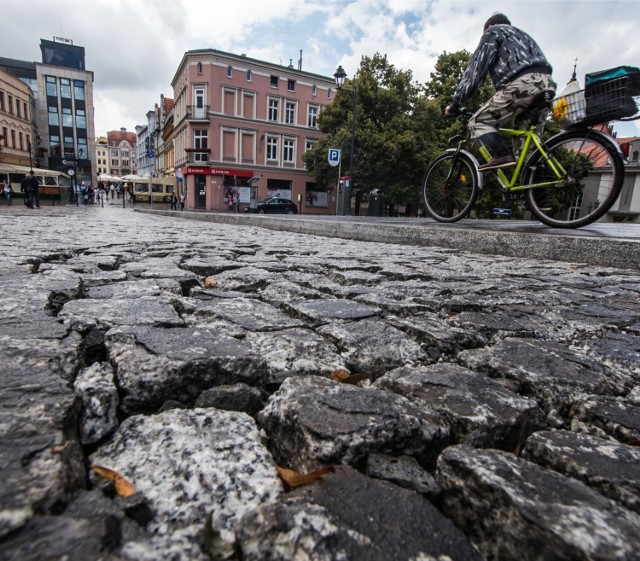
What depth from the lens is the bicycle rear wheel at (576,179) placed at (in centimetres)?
352

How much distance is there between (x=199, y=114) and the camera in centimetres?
3316

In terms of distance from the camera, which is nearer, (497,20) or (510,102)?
(510,102)

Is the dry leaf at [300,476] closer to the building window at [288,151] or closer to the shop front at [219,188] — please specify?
the shop front at [219,188]

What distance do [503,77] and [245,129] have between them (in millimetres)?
33375

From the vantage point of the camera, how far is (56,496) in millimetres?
557

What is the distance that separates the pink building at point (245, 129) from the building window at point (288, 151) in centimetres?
9

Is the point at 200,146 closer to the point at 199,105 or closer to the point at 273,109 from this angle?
the point at 199,105

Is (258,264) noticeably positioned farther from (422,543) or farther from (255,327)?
(422,543)

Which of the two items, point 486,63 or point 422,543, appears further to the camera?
point 486,63

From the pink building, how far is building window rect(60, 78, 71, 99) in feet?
92.6

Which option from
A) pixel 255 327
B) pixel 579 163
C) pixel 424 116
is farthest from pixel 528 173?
pixel 424 116

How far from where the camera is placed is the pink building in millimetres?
33312

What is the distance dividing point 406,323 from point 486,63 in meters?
3.97

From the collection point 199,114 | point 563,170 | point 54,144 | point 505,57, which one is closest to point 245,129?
point 199,114
